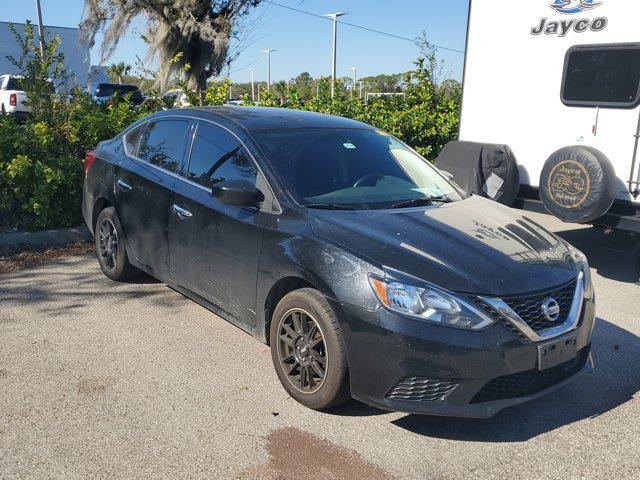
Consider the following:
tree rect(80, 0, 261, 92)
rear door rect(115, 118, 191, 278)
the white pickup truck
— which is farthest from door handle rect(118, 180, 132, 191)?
the white pickup truck

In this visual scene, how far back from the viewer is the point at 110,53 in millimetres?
19406

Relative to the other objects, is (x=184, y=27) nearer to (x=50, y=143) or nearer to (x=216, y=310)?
(x=50, y=143)

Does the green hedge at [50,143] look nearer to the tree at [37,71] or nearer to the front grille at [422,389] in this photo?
the tree at [37,71]

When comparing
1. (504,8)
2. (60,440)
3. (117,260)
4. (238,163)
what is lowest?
(60,440)

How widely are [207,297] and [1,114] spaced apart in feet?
14.9

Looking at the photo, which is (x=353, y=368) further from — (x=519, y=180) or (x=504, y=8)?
(x=504, y=8)

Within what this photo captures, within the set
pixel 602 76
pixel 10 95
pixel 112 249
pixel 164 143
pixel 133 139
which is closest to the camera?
pixel 164 143

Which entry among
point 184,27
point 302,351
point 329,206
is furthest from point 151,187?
point 184,27

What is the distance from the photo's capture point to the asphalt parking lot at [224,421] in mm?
3059

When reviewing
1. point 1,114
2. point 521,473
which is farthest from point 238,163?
point 1,114

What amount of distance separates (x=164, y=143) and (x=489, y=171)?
3.76m

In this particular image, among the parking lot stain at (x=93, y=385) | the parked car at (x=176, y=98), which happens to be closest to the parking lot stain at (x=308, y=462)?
the parking lot stain at (x=93, y=385)

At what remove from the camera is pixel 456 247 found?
341 centimetres

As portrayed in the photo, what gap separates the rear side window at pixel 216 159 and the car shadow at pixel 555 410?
1.93 m
